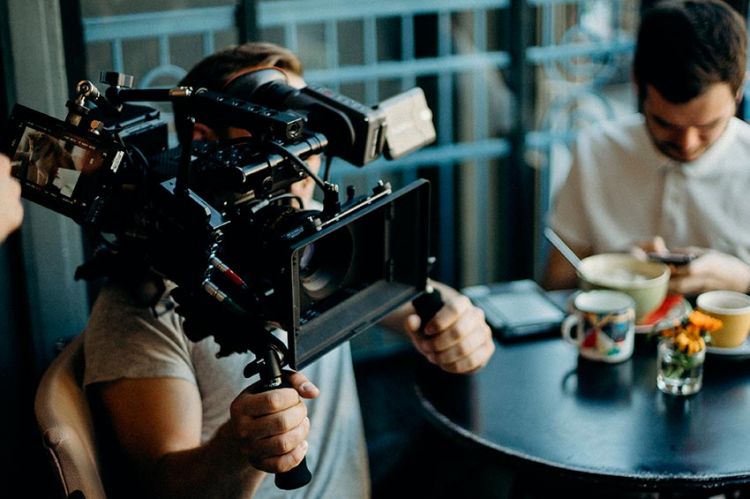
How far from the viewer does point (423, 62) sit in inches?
103

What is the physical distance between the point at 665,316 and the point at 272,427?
86 cm

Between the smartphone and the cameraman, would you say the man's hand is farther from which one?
the cameraman

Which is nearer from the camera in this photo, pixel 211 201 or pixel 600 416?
pixel 211 201

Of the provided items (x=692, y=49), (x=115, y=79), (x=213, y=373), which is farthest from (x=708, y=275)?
(x=115, y=79)

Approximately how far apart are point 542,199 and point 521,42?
546 mm

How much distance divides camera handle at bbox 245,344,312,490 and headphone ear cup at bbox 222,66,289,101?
0.36 m

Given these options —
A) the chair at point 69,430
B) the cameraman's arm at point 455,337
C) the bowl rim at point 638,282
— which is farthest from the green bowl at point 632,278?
the chair at point 69,430

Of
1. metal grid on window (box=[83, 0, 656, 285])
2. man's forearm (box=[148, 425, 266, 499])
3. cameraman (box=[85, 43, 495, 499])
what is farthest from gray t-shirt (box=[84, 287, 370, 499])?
metal grid on window (box=[83, 0, 656, 285])

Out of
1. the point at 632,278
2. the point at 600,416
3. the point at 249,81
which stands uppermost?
the point at 249,81

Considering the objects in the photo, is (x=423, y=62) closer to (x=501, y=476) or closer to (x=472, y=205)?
(x=472, y=205)

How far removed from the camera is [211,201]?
1186mm

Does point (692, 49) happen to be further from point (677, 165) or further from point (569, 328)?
point (569, 328)

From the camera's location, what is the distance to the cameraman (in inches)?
47.6

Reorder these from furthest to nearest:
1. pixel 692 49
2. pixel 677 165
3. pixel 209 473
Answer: pixel 677 165 → pixel 692 49 → pixel 209 473
